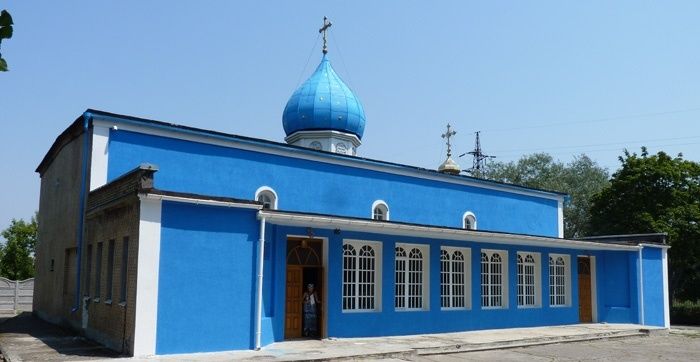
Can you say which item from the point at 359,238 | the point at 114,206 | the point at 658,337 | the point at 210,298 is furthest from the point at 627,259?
the point at 114,206

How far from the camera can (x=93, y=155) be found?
51.5ft

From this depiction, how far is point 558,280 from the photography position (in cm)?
2227

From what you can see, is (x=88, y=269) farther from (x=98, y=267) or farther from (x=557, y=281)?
(x=557, y=281)

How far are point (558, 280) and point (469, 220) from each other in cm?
373

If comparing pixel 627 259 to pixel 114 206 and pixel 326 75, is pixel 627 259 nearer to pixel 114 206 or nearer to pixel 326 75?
pixel 326 75

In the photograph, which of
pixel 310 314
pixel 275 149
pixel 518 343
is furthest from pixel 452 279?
pixel 275 149

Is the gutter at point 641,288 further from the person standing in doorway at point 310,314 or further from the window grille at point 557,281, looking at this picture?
the person standing in doorway at point 310,314

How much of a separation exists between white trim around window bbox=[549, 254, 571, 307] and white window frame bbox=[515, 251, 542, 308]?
0.82 meters

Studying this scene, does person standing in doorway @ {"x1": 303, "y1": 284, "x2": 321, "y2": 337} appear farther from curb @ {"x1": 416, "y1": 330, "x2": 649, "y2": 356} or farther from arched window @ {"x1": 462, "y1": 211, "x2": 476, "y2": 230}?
arched window @ {"x1": 462, "y1": 211, "x2": 476, "y2": 230}

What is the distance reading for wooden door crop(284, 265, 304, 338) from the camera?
15.8 meters

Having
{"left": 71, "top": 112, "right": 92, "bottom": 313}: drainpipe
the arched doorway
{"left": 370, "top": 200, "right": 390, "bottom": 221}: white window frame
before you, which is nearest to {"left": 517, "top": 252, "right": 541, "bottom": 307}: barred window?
{"left": 370, "top": 200, "right": 390, "bottom": 221}: white window frame

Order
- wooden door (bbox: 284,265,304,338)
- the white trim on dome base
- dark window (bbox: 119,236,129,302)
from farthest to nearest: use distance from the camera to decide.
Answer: the white trim on dome base, wooden door (bbox: 284,265,304,338), dark window (bbox: 119,236,129,302)

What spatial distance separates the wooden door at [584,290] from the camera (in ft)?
75.9

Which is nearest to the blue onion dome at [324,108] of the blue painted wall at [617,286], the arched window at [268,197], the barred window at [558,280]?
the arched window at [268,197]
